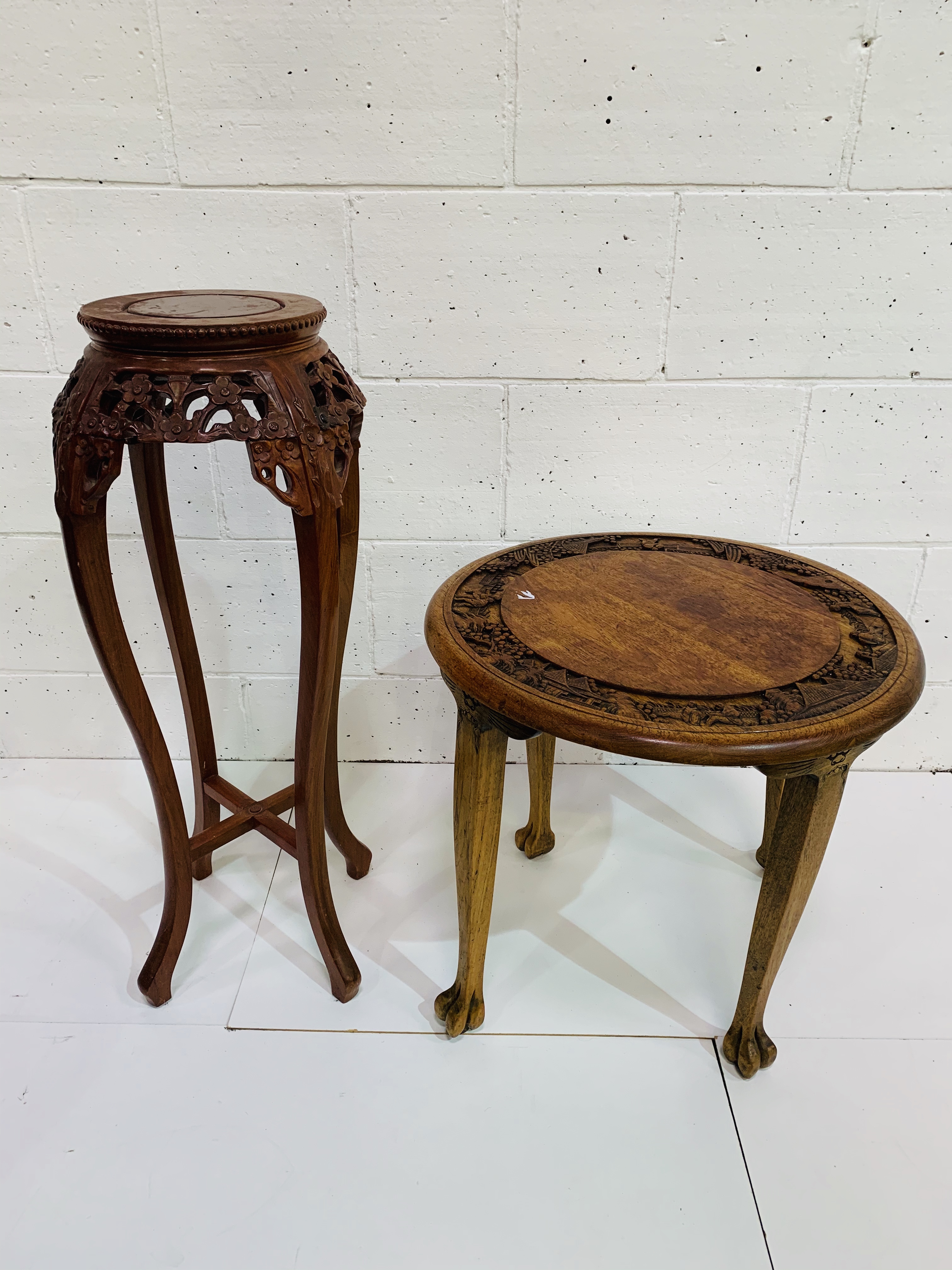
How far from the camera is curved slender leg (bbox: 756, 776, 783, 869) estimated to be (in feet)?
5.42

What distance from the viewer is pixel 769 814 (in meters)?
1.75

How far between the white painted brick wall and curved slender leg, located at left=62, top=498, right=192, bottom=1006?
652 mm

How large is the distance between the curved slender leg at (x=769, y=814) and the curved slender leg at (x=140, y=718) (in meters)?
1.01

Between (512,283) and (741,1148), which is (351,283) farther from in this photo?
(741,1148)

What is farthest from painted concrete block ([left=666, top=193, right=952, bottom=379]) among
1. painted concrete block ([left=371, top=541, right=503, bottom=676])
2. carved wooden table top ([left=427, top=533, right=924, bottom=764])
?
painted concrete block ([left=371, top=541, right=503, bottom=676])

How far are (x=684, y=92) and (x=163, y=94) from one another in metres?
0.95

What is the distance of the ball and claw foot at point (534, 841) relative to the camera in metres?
1.92

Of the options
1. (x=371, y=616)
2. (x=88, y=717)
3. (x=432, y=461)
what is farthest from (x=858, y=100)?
(x=88, y=717)

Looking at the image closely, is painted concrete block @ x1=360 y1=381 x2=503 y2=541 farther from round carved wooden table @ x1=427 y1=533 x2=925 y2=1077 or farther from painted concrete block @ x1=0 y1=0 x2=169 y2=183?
painted concrete block @ x1=0 y1=0 x2=169 y2=183

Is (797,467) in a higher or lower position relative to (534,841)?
higher

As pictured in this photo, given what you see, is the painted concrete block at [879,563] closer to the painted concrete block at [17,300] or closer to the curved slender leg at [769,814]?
the curved slender leg at [769,814]

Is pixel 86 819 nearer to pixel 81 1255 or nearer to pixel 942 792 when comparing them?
pixel 81 1255

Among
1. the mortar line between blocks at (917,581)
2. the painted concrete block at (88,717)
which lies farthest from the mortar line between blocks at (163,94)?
the mortar line between blocks at (917,581)

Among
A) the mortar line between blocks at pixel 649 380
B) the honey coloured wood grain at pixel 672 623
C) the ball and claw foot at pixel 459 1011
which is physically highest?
the mortar line between blocks at pixel 649 380
